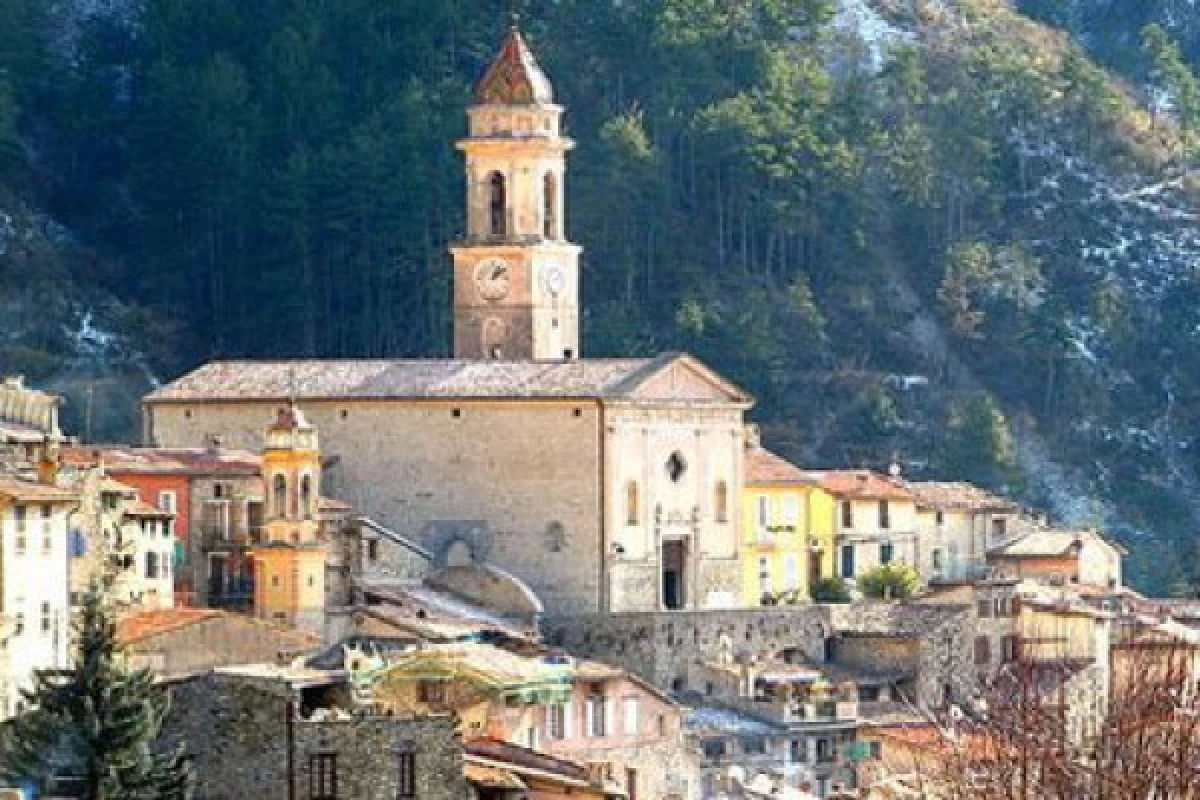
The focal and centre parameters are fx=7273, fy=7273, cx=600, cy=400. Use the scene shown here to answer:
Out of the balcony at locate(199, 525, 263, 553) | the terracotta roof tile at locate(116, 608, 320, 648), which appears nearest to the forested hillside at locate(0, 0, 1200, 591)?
→ the balcony at locate(199, 525, 263, 553)

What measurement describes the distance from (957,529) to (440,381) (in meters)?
18.6

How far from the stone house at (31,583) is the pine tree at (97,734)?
12747 millimetres

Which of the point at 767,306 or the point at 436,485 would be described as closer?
the point at 436,485

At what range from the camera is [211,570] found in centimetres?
11388

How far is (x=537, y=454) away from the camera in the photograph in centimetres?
12044

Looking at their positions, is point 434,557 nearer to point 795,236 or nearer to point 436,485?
point 436,485

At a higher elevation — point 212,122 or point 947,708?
point 212,122

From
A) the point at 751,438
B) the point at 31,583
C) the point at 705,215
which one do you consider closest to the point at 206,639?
the point at 31,583

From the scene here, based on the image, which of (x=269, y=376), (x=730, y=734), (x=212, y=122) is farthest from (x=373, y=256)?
(x=730, y=734)

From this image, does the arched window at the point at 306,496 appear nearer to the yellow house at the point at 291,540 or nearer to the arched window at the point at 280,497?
the yellow house at the point at 291,540

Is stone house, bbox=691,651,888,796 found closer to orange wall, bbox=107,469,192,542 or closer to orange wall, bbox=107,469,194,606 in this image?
orange wall, bbox=107,469,194,606

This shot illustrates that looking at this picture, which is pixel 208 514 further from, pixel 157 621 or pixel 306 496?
pixel 157 621

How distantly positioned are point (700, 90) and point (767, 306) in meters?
8.67

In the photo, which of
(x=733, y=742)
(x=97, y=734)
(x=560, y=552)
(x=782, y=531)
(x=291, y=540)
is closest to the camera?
(x=97, y=734)
